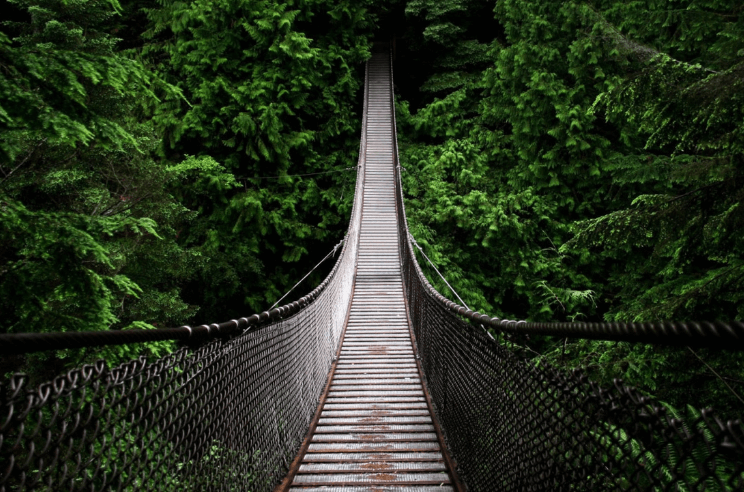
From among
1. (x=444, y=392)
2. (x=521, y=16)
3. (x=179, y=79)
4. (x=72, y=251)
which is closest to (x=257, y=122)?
(x=179, y=79)

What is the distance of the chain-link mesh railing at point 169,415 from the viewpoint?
87cm

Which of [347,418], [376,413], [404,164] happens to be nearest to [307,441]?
[347,418]

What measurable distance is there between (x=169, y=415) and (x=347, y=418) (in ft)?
7.89

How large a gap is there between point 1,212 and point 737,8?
6.31m

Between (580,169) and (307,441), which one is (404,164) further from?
(307,441)

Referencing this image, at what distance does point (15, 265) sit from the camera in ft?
10.8

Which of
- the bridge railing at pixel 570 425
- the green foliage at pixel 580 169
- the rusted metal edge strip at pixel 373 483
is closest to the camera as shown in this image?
the bridge railing at pixel 570 425

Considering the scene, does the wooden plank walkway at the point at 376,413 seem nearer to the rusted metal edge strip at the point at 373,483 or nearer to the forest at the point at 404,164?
the rusted metal edge strip at the point at 373,483

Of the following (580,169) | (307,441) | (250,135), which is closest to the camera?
(307,441)

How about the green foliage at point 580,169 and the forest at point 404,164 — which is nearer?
the forest at point 404,164

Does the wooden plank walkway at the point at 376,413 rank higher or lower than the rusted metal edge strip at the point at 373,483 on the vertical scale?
lower

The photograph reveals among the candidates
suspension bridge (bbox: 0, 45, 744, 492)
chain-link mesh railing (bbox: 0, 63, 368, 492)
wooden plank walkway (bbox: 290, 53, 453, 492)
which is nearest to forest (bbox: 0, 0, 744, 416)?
wooden plank walkway (bbox: 290, 53, 453, 492)

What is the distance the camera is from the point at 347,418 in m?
3.52

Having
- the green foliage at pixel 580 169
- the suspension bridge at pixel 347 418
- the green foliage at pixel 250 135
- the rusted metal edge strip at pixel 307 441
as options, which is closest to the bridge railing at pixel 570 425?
the suspension bridge at pixel 347 418
